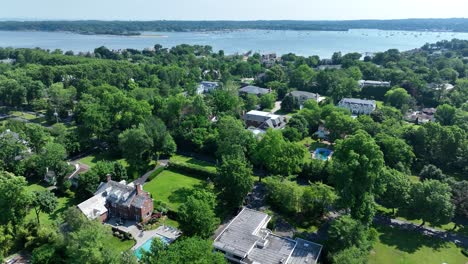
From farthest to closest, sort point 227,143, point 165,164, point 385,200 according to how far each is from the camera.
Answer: point 165,164 → point 227,143 → point 385,200

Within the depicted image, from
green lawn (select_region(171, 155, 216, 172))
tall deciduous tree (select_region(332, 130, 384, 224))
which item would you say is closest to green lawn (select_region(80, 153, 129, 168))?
green lawn (select_region(171, 155, 216, 172))

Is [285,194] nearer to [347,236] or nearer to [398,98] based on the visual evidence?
[347,236]

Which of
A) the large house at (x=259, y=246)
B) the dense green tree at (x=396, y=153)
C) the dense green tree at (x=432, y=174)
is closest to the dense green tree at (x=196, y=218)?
the large house at (x=259, y=246)

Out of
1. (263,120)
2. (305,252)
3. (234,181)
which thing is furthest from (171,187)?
(263,120)

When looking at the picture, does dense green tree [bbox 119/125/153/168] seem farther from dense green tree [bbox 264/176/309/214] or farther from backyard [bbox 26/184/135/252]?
dense green tree [bbox 264/176/309/214]

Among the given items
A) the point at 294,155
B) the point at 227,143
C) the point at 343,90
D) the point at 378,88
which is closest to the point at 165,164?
the point at 227,143

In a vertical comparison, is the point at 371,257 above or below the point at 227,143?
below

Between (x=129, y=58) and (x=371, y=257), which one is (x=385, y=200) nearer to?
(x=371, y=257)
